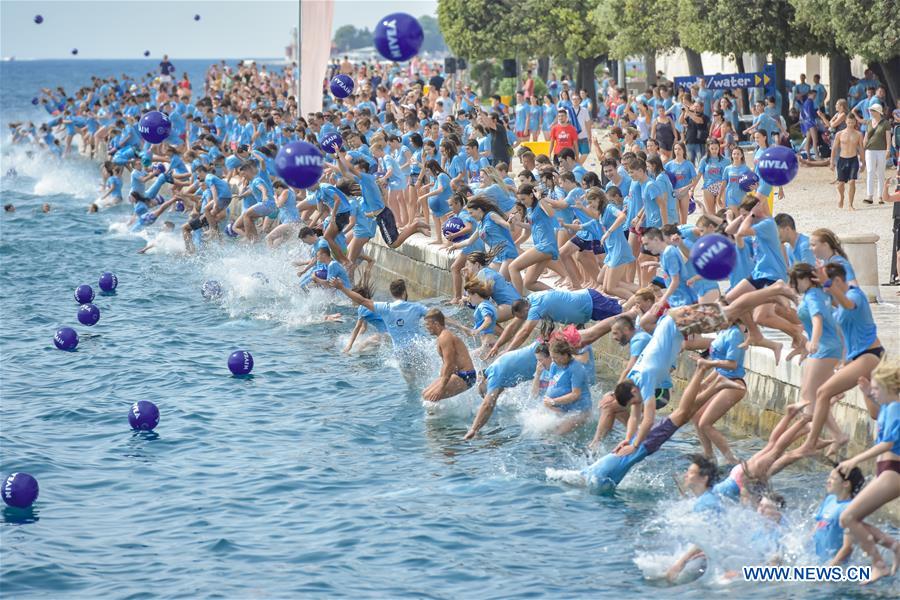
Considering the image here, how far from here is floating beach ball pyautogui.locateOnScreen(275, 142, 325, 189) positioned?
1388 cm

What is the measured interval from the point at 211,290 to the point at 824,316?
1312 cm

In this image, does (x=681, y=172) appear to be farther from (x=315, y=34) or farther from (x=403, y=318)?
(x=315, y=34)

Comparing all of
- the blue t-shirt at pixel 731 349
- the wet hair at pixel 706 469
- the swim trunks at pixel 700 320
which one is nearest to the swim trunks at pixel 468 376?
the swim trunks at pixel 700 320

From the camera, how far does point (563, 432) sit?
1267 centimetres

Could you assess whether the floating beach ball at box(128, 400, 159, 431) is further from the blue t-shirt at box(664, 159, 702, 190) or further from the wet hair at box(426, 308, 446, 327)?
the blue t-shirt at box(664, 159, 702, 190)

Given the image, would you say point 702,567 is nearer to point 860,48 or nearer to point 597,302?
point 597,302

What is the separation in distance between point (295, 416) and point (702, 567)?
626cm

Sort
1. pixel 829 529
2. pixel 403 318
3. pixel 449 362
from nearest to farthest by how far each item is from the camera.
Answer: pixel 829 529
pixel 449 362
pixel 403 318

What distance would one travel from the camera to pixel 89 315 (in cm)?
1917

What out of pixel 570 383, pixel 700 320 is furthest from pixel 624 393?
pixel 570 383

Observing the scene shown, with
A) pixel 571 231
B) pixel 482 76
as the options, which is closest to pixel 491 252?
pixel 571 231

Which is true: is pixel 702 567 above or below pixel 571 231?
below

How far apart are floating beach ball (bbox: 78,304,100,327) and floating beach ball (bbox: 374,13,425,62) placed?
255 inches

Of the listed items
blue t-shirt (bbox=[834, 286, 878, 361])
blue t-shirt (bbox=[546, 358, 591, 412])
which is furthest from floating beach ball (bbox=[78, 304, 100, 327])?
blue t-shirt (bbox=[834, 286, 878, 361])
